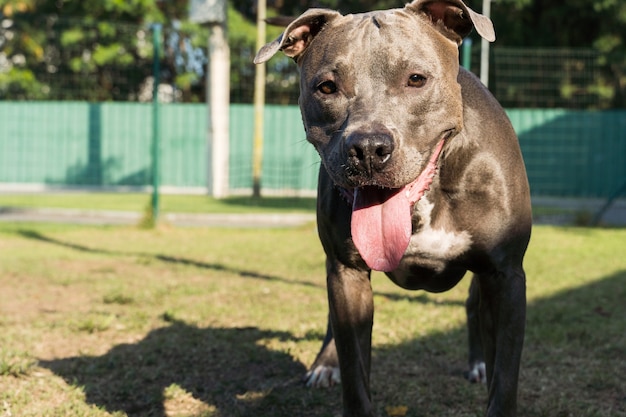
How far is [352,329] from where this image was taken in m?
3.10

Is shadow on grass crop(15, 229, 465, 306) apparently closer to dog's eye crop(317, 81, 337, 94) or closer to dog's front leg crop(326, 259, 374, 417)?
dog's front leg crop(326, 259, 374, 417)

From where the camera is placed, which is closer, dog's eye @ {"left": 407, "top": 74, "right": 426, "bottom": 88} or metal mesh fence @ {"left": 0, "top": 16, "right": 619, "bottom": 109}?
dog's eye @ {"left": 407, "top": 74, "right": 426, "bottom": 88}

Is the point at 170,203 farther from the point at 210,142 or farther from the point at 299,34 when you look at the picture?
the point at 299,34

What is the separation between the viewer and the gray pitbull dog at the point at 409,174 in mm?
2805

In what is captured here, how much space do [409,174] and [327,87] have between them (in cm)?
46

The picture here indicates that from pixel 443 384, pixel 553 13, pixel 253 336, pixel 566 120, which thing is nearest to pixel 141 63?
pixel 566 120

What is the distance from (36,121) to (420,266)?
18.2 metres

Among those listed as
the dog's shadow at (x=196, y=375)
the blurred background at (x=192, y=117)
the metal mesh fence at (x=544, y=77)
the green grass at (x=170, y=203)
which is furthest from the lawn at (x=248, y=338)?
the blurred background at (x=192, y=117)

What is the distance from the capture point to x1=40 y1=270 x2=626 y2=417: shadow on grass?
3.66m

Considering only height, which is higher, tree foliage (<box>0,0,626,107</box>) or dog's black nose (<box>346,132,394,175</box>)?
tree foliage (<box>0,0,626,107</box>)

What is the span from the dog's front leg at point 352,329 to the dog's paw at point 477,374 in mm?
1047

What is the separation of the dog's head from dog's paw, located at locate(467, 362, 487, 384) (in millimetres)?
1571

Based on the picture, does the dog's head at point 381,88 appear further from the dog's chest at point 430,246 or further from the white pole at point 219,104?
the white pole at point 219,104

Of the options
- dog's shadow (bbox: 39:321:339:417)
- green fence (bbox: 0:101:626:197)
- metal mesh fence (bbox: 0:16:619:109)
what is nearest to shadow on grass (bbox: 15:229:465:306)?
dog's shadow (bbox: 39:321:339:417)
